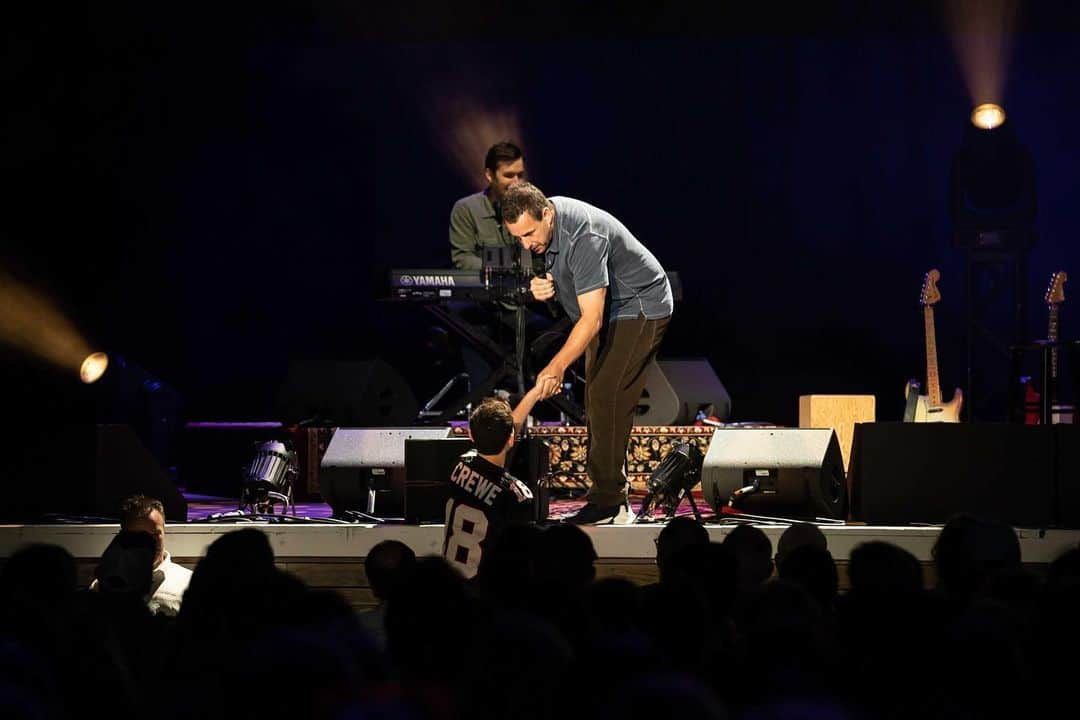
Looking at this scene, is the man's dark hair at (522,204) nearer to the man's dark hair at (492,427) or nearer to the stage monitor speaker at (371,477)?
the man's dark hair at (492,427)

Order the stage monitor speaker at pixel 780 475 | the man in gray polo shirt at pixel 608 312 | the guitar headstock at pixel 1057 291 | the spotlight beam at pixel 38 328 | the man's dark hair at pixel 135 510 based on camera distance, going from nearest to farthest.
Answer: the man's dark hair at pixel 135 510, the man in gray polo shirt at pixel 608 312, the stage monitor speaker at pixel 780 475, the spotlight beam at pixel 38 328, the guitar headstock at pixel 1057 291

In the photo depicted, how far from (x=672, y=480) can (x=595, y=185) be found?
425 cm

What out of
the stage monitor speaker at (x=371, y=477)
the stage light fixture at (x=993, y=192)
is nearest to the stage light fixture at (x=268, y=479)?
the stage monitor speaker at (x=371, y=477)

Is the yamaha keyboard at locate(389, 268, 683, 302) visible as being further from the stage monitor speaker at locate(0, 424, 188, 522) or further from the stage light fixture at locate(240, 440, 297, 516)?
the stage monitor speaker at locate(0, 424, 188, 522)

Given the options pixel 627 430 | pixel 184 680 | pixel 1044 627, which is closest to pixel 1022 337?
pixel 627 430

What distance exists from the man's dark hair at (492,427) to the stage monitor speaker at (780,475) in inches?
65.7

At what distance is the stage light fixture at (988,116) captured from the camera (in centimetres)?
905

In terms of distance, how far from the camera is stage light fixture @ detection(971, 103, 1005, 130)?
9.05 m

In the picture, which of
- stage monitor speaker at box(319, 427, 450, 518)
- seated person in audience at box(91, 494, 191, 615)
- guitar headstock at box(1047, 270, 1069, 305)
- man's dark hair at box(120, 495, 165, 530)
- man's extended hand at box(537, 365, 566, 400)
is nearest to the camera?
seated person in audience at box(91, 494, 191, 615)

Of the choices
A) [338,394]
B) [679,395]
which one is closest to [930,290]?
[679,395]

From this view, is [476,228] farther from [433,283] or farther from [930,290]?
[930,290]

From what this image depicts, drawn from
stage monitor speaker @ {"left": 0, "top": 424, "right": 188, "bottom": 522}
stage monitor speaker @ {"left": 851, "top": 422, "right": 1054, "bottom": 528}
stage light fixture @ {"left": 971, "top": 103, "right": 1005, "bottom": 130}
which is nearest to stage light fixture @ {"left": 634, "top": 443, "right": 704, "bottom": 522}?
stage monitor speaker @ {"left": 851, "top": 422, "right": 1054, "bottom": 528}

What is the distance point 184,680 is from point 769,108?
835 centimetres

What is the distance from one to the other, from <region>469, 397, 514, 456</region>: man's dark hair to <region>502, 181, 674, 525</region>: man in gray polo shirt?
3.06ft
